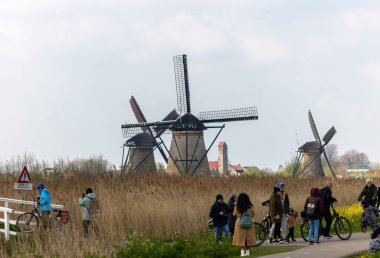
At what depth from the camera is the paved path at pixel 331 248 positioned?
17.2m

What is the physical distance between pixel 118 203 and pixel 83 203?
49.7 inches

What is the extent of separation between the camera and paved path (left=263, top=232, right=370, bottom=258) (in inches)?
679

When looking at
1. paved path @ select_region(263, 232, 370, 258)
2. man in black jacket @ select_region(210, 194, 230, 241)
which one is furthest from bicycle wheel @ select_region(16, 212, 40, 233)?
paved path @ select_region(263, 232, 370, 258)

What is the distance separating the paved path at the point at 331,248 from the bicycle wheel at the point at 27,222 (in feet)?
25.0

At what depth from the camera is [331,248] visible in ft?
61.7

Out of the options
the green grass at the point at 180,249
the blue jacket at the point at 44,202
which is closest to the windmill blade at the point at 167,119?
the blue jacket at the point at 44,202

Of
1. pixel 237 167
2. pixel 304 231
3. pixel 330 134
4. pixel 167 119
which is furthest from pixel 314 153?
pixel 237 167

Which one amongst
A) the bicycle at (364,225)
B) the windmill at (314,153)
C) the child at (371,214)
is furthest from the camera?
the windmill at (314,153)

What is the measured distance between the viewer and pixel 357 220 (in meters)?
27.3

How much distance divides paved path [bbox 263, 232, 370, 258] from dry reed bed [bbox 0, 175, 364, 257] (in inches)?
144

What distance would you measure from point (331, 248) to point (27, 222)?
32.7 ft

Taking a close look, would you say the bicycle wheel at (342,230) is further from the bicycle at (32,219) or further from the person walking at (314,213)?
the bicycle at (32,219)

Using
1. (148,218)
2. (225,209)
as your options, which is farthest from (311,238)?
(148,218)

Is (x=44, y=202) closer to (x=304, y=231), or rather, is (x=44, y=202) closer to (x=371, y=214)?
(x=304, y=231)
